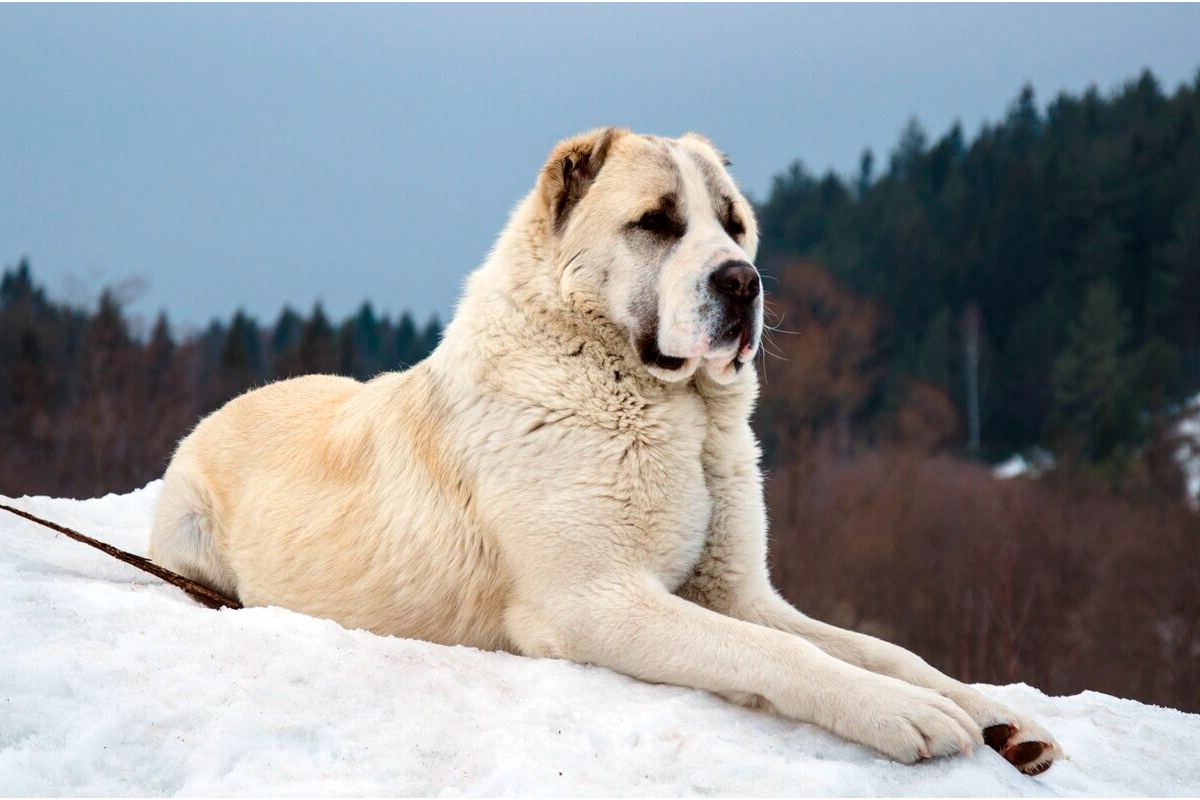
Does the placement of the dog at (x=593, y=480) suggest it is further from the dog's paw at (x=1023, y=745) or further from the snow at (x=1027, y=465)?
the snow at (x=1027, y=465)

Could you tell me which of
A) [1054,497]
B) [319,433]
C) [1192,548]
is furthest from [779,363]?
[319,433]

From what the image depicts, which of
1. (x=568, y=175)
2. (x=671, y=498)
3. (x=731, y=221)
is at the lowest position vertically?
(x=671, y=498)

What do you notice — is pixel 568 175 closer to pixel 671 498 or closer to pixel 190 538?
pixel 671 498

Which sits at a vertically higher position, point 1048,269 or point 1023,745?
point 1048,269

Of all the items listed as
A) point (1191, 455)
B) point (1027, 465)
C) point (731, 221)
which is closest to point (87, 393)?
point (731, 221)

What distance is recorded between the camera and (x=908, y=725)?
331cm

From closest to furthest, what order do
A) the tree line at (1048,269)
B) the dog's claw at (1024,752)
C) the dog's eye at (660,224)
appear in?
1. the dog's claw at (1024,752)
2. the dog's eye at (660,224)
3. the tree line at (1048,269)

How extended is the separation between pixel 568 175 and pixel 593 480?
55.7 inches

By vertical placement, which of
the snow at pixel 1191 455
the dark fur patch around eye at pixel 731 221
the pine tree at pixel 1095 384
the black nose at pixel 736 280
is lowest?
the black nose at pixel 736 280

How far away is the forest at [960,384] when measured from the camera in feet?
115

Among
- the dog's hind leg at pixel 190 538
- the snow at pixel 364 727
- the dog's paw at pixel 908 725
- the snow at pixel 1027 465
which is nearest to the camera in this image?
the snow at pixel 364 727

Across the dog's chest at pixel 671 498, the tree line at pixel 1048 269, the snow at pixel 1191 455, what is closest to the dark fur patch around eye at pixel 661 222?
the dog's chest at pixel 671 498

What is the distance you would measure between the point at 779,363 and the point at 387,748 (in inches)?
1789

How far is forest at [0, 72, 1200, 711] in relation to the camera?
34.9 m
